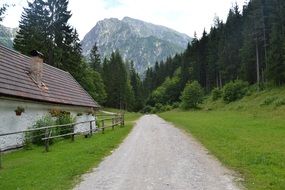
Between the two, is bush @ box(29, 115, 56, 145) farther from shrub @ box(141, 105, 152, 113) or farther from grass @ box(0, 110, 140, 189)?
shrub @ box(141, 105, 152, 113)

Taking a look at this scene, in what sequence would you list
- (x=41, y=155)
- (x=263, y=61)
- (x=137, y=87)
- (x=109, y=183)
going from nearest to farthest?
(x=109, y=183), (x=41, y=155), (x=263, y=61), (x=137, y=87)

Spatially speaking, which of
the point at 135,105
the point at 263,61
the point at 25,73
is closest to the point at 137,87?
the point at 135,105

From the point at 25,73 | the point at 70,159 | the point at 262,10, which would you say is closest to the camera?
the point at 70,159

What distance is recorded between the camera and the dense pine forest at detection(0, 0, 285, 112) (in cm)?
5019

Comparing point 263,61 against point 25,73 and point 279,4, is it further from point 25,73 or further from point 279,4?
point 25,73

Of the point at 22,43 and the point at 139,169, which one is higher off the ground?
the point at 22,43

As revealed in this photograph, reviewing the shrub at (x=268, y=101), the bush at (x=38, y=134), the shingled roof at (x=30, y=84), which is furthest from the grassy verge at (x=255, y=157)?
the shrub at (x=268, y=101)

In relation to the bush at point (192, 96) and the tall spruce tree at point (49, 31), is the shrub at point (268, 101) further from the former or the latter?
the bush at point (192, 96)

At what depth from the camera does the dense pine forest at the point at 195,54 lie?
5019 cm

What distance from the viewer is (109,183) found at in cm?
977

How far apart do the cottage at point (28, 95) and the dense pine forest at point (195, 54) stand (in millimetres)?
8281

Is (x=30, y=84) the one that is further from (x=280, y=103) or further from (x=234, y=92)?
(x=234, y=92)

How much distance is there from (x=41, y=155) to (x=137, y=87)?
11865cm

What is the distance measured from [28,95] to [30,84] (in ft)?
7.48
